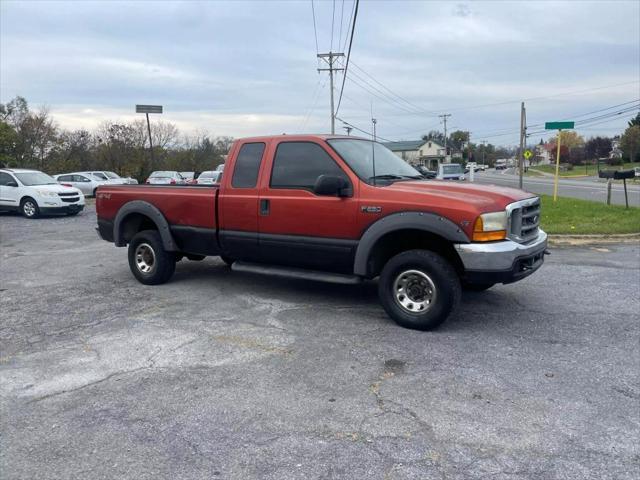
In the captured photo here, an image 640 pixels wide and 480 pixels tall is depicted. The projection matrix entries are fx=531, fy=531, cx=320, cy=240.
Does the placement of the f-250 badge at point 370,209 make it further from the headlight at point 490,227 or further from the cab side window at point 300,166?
the headlight at point 490,227

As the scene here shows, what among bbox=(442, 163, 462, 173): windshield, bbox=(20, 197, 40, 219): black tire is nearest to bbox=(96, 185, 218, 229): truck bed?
bbox=(20, 197, 40, 219): black tire

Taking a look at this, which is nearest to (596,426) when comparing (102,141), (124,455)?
(124,455)

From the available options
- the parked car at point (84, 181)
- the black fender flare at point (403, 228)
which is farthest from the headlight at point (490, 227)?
the parked car at point (84, 181)

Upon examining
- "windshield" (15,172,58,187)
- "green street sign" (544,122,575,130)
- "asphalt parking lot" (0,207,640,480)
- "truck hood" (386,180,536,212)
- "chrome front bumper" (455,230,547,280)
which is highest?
"green street sign" (544,122,575,130)

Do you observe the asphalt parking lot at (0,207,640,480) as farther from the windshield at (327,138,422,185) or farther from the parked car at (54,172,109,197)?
the parked car at (54,172,109,197)

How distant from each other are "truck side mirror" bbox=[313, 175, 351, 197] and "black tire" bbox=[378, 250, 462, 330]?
890mm

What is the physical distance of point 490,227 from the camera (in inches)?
196

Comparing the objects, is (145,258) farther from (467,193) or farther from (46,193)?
(46,193)

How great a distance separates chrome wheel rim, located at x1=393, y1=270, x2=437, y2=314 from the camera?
5219mm

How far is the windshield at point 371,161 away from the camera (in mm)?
5816

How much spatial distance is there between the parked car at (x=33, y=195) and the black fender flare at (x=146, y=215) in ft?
39.8

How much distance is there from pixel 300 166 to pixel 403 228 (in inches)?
60.2

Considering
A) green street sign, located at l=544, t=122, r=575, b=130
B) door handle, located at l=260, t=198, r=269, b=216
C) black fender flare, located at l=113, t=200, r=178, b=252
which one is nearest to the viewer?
door handle, located at l=260, t=198, r=269, b=216

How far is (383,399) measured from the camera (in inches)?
151
